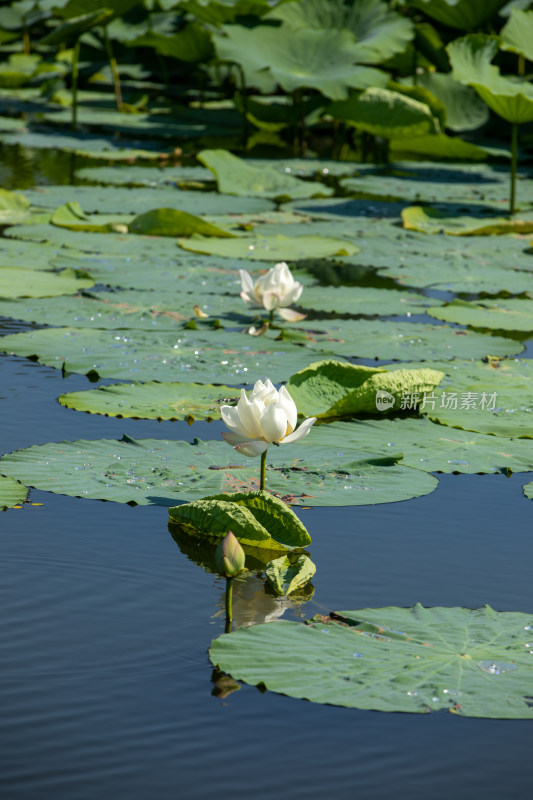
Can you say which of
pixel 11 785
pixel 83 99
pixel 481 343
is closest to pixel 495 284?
pixel 481 343

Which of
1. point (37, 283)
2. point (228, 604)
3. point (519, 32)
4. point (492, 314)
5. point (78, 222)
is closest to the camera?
point (228, 604)

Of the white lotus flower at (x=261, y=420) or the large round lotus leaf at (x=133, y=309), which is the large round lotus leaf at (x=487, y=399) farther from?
the large round lotus leaf at (x=133, y=309)

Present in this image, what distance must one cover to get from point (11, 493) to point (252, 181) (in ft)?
16.4

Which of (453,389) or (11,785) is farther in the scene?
(453,389)

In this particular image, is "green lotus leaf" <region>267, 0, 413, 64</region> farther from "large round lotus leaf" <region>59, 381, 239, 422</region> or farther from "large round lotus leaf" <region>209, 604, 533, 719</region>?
"large round lotus leaf" <region>209, 604, 533, 719</region>

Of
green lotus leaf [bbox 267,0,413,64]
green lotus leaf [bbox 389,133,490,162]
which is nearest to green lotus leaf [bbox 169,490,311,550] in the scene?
green lotus leaf [bbox 389,133,490,162]

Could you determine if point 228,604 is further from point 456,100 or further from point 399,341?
point 456,100

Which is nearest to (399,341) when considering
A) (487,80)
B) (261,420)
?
(261,420)

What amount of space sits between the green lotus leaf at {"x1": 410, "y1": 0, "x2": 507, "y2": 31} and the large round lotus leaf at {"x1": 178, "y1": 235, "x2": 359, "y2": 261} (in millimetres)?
4222

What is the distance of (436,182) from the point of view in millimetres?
7676

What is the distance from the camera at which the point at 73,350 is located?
342 centimetres

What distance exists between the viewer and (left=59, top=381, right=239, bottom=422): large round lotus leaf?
2822 millimetres

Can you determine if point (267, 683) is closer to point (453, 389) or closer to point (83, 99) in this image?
point (453, 389)

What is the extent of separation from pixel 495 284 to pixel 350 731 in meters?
3.40
